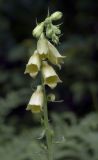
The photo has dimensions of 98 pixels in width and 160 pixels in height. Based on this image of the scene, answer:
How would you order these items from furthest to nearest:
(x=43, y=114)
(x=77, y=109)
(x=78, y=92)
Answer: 1. (x=77, y=109)
2. (x=78, y=92)
3. (x=43, y=114)

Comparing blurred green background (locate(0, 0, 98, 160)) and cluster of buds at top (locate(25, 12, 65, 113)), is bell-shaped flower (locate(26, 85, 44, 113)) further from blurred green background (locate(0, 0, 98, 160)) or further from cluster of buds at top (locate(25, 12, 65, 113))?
blurred green background (locate(0, 0, 98, 160))

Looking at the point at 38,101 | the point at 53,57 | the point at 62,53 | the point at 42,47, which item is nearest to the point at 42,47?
the point at 42,47

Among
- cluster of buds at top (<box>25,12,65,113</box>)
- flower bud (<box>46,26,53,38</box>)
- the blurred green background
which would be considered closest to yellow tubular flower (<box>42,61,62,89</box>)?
cluster of buds at top (<box>25,12,65,113</box>)

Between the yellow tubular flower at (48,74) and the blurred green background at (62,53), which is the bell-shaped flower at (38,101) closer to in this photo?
the yellow tubular flower at (48,74)

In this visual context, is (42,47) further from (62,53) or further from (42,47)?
(62,53)

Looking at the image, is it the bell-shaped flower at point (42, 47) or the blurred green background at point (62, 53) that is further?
the blurred green background at point (62, 53)

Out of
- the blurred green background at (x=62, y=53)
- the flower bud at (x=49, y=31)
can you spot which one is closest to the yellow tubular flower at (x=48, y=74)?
the flower bud at (x=49, y=31)

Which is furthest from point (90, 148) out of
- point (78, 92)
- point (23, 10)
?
point (23, 10)

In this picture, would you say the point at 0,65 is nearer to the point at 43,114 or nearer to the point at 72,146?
the point at 72,146
